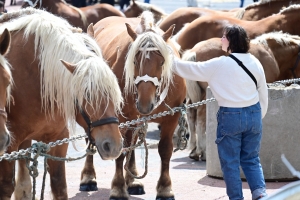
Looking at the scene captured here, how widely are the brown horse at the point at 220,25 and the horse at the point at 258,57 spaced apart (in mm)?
1576

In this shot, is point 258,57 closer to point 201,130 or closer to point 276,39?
point 276,39

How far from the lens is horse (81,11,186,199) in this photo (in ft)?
20.8

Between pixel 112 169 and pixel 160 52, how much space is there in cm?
290

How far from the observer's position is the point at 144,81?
6293 millimetres

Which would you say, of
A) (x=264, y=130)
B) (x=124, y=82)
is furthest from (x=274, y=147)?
(x=124, y=82)

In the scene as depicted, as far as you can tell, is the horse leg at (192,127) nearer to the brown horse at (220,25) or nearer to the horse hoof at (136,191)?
the brown horse at (220,25)

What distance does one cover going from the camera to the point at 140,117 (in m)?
7.00

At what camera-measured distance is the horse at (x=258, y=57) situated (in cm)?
909

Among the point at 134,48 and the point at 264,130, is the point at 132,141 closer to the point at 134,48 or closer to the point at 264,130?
the point at 134,48

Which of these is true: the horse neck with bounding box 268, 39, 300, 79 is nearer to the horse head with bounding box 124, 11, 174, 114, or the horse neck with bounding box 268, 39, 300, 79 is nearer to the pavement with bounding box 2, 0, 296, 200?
the pavement with bounding box 2, 0, 296, 200

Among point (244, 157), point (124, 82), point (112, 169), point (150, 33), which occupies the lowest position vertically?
point (112, 169)

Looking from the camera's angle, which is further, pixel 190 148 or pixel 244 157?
pixel 190 148

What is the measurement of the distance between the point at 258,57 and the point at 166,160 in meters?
2.58

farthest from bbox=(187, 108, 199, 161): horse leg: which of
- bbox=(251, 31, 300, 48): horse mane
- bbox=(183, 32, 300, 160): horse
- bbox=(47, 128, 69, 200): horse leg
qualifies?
bbox=(47, 128, 69, 200): horse leg
